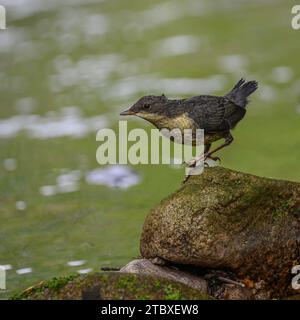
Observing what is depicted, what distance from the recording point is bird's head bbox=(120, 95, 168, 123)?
8.40 meters

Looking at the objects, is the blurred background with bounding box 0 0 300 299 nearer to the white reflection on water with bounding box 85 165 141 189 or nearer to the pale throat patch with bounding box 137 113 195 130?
the white reflection on water with bounding box 85 165 141 189

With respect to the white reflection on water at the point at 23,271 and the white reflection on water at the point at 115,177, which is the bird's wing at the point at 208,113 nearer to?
the white reflection on water at the point at 23,271

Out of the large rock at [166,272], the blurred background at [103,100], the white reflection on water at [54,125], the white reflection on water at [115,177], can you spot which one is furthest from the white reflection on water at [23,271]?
the white reflection on water at [54,125]

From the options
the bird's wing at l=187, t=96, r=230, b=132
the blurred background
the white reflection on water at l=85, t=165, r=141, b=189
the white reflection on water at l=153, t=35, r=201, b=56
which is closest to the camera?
the bird's wing at l=187, t=96, r=230, b=132

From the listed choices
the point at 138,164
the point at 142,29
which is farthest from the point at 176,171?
the point at 142,29

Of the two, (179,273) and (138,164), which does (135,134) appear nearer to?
(138,164)

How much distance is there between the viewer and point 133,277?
283 inches

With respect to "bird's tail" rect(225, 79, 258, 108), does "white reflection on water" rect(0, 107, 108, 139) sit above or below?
below

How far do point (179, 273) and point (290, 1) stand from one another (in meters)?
16.9

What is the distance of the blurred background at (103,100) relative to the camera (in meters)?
11.5

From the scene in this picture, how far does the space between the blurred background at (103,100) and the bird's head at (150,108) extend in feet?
8.12

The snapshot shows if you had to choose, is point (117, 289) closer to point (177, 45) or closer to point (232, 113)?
point (232, 113)

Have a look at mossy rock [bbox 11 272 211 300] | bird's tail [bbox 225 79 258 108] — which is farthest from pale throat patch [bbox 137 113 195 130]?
mossy rock [bbox 11 272 211 300]

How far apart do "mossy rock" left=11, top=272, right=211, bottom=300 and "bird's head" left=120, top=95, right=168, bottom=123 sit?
1.87m
